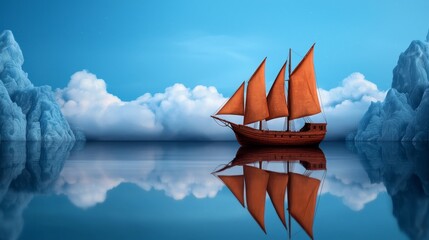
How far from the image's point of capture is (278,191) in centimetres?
882

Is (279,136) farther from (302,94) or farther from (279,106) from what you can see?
(302,94)

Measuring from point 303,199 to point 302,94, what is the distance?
29.1 meters

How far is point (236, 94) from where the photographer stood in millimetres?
34188

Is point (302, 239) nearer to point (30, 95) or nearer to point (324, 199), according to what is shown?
point (324, 199)

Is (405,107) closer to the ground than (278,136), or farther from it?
farther from it

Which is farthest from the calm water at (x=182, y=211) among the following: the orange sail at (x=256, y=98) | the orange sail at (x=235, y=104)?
the orange sail at (x=256, y=98)

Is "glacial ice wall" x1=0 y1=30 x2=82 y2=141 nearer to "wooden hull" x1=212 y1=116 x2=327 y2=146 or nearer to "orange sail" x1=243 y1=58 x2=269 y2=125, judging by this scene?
"wooden hull" x1=212 y1=116 x2=327 y2=146

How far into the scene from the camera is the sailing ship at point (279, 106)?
113 ft

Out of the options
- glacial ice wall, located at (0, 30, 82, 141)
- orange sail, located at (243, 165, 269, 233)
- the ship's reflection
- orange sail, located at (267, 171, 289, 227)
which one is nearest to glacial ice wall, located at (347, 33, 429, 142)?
orange sail, located at (267, 171, 289, 227)

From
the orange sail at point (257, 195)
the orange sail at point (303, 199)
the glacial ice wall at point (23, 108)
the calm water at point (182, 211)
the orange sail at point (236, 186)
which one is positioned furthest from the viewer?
the glacial ice wall at point (23, 108)

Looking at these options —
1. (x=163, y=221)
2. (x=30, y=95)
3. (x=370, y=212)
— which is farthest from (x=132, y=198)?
(x=30, y=95)

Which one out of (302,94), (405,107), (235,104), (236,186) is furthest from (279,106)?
(405,107)

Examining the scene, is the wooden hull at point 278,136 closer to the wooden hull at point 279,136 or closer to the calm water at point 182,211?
the wooden hull at point 279,136

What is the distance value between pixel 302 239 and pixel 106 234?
9.03ft
